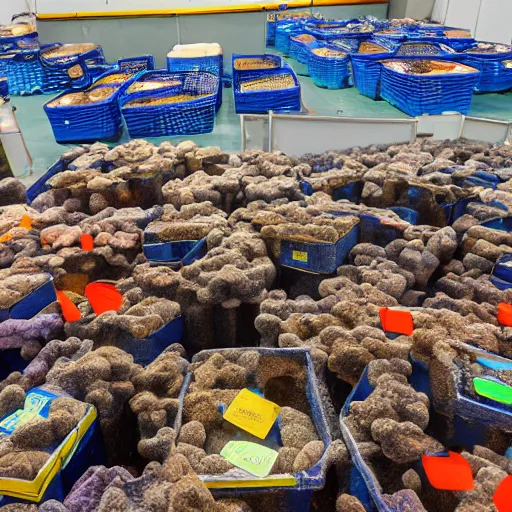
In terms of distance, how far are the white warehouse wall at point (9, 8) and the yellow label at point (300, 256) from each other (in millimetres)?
7949

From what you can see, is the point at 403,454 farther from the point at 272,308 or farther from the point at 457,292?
the point at 457,292

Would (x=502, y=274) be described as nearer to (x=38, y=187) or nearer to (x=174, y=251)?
(x=174, y=251)

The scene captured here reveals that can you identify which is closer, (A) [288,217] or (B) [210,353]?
(B) [210,353]

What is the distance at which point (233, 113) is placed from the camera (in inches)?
212

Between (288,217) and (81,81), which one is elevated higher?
(288,217)

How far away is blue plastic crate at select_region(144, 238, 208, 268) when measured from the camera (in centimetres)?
195

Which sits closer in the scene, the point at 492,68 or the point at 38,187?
the point at 38,187

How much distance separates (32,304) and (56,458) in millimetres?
819

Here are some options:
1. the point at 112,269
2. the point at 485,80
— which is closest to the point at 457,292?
the point at 112,269

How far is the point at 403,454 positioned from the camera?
1.01 meters

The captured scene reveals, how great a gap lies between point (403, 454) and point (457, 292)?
0.89 m

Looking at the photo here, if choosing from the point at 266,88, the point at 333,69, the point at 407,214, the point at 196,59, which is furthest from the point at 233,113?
the point at 407,214

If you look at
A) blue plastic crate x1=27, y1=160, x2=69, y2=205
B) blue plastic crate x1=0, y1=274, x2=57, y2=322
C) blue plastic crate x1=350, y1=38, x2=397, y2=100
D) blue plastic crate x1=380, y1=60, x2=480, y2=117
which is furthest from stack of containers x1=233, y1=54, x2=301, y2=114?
blue plastic crate x1=0, y1=274, x2=57, y2=322

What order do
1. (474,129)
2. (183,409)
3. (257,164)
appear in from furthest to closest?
(474,129) → (257,164) → (183,409)
